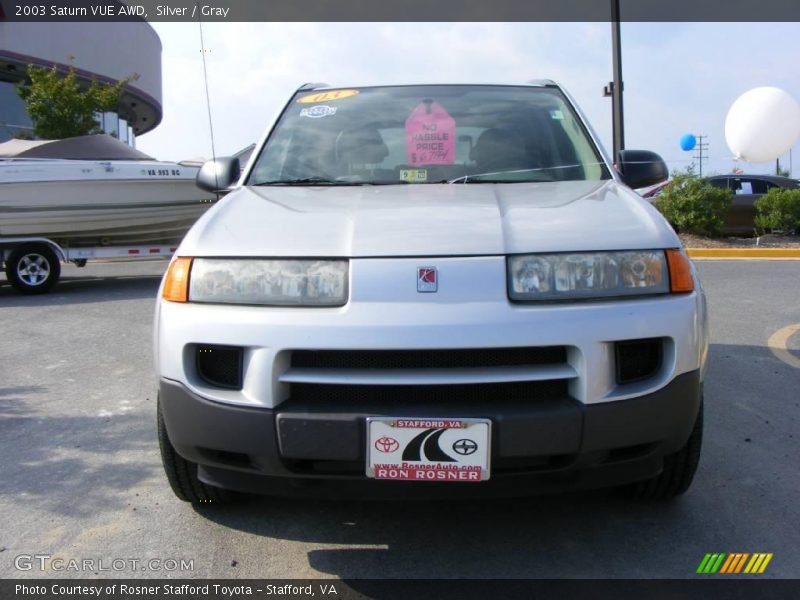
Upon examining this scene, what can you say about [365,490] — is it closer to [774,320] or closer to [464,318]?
[464,318]

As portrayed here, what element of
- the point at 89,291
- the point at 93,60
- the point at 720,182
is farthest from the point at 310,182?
the point at 93,60

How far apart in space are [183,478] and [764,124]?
58.5 ft

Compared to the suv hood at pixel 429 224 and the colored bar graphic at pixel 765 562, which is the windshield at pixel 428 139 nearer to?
the suv hood at pixel 429 224

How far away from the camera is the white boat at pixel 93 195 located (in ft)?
32.1

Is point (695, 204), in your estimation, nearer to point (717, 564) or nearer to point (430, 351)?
point (717, 564)

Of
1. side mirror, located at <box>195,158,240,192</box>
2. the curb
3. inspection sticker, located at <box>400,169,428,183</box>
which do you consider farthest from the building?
inspection sticker, located at <box>400,169,428,183</box>

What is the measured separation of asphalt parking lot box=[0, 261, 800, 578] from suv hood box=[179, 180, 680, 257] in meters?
1.04

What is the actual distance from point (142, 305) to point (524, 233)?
6590mm

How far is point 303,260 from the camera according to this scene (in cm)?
226

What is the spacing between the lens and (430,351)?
2.16 metres

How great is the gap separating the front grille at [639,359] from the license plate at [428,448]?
18.4 inches

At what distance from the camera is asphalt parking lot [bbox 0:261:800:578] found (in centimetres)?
247

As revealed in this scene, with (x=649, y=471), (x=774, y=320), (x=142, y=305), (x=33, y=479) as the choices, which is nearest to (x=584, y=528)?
(x=649, y=471)

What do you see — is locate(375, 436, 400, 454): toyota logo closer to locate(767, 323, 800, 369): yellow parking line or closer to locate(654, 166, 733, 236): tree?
locate(767, 323, 800, 369): yellow parking line
